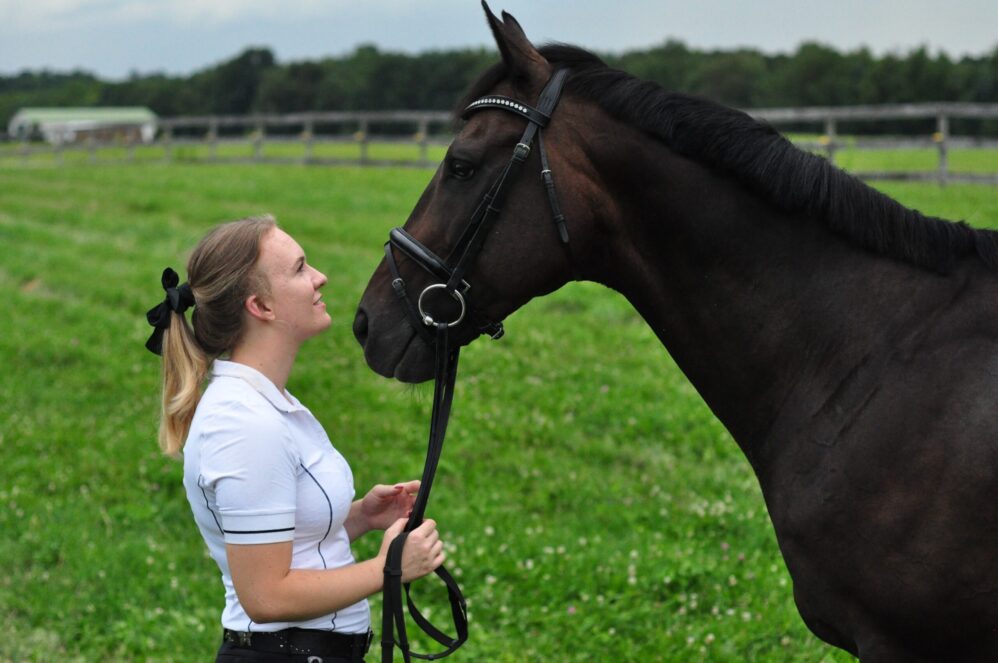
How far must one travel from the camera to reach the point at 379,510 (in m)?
3.21

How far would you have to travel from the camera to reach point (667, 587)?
521 cm

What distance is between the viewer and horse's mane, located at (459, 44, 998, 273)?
2881 millimetres

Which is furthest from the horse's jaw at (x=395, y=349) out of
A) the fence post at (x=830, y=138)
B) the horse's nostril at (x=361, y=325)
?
the fence post at (x=830, y=138)

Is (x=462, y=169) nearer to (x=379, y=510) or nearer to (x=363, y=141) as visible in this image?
(x=379, y=510)

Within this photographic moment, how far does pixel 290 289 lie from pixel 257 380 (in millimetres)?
275

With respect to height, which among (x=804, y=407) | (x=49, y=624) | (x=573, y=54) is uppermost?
(x=573, y=54)

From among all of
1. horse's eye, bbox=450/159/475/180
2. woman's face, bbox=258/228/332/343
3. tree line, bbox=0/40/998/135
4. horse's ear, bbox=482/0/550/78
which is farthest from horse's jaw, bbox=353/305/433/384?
tree line, bbox=0/40/998/135

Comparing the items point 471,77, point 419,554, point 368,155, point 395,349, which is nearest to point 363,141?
point 368,155

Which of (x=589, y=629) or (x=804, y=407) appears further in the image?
(x=589, y=629)

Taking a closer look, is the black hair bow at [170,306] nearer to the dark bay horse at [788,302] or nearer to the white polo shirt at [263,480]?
the white polo shirt at [263,480]

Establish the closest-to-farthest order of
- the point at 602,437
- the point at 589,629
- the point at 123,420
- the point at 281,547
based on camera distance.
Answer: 1. the point at 281,547
2. the point at 589,629
3. the point at 602,437
4. the point at 123,420

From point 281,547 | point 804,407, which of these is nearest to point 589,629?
point 804,407

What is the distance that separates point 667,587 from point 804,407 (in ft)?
8.40

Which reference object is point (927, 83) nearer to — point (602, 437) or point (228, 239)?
point (602, 437)
